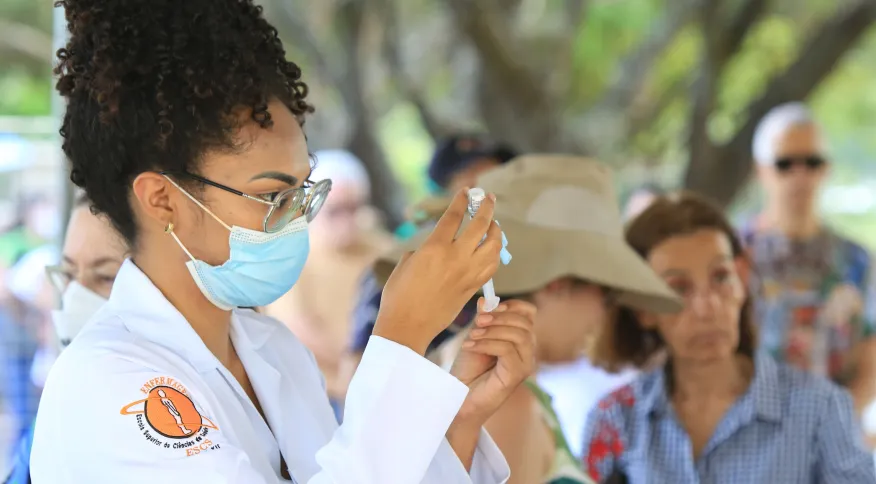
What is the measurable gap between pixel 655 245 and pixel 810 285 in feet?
5.99

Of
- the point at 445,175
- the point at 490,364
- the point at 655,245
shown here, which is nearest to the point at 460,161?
the point at 445,175

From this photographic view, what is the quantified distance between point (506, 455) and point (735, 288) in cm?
111

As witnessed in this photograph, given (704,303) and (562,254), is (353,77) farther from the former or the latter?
(562,254)

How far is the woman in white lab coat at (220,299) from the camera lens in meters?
1.36

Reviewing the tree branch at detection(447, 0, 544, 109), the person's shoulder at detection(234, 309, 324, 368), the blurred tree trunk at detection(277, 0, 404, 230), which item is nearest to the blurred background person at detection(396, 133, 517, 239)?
the person's shoulder at detection(234, 309, 324, 368)

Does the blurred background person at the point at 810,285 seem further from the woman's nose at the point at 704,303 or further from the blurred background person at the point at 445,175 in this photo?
the woman's nose at the point at 704,303

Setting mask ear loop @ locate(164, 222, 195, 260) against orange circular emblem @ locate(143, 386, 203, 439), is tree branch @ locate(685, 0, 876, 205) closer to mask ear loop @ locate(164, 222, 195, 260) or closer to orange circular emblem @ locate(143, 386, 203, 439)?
mask ear loop @ locate(164, 222, 195, 260)

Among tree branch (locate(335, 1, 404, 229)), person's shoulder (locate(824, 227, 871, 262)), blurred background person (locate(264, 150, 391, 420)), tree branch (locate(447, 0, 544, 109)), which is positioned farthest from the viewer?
tree branch (locate(335, 1, 404, 229))

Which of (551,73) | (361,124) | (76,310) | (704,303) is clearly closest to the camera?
(76,310)

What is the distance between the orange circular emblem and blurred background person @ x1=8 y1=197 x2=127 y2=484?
85 cm

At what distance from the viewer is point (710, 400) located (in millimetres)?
2773

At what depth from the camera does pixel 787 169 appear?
458 cm

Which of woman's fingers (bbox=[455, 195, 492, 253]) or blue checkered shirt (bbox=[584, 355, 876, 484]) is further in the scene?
blue checkered shirt (bbox=[584, 355, 876, 484])

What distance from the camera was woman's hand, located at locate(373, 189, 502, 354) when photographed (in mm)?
1374
